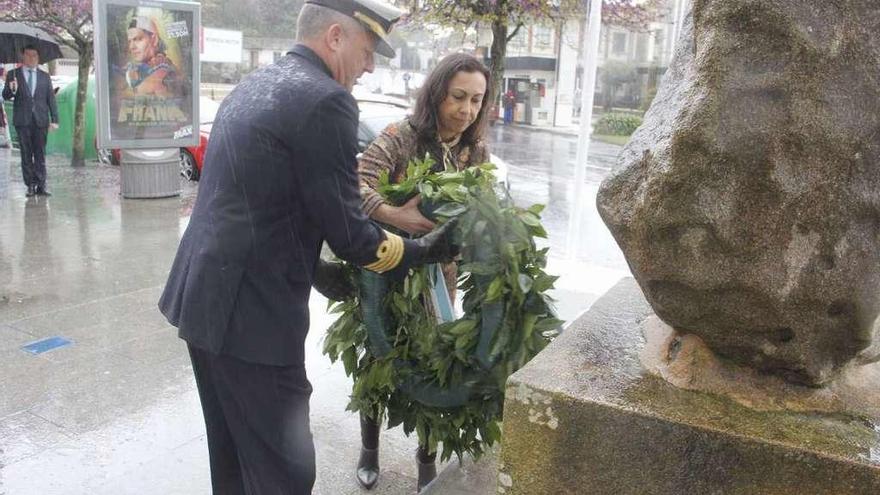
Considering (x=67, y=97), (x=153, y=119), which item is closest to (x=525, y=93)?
(x=67, y=97)

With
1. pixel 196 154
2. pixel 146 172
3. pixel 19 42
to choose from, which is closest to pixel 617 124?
pixel 196 154

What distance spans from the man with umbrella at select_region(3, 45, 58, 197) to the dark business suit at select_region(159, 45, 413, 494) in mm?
8990

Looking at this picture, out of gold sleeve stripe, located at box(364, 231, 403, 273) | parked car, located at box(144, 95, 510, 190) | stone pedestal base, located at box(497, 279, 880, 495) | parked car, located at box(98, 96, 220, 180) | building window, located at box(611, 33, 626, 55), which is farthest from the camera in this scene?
building window, located at box(611, 33, 626, 55)

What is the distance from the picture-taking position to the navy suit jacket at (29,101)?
10281mm

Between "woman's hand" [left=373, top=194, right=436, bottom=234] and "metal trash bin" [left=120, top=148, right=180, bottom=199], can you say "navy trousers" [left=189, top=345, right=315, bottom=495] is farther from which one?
"metal trash bin" [left=120, top=148, right=180, bottom=199]

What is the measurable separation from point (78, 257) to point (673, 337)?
20.6 feet

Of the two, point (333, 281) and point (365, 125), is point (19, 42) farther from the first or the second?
point (333, 281)

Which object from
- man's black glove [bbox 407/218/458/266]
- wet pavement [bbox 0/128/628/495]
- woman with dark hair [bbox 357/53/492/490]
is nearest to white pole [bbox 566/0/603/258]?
wet pavement [bbox 0/128/628/495]

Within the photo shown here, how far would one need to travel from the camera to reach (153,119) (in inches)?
394

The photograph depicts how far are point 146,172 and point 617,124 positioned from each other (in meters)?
21.4

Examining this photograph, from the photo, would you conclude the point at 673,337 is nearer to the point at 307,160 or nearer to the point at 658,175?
the point at 658,175

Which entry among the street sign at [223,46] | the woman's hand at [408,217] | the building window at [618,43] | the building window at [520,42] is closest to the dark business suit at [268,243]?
the woman's hand at [408,217]

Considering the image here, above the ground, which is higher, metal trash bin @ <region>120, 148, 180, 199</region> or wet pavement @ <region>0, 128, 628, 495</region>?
metal trash bin @ <region>120, 148, 180, 199</region>

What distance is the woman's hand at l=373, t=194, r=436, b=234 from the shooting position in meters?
2.86
